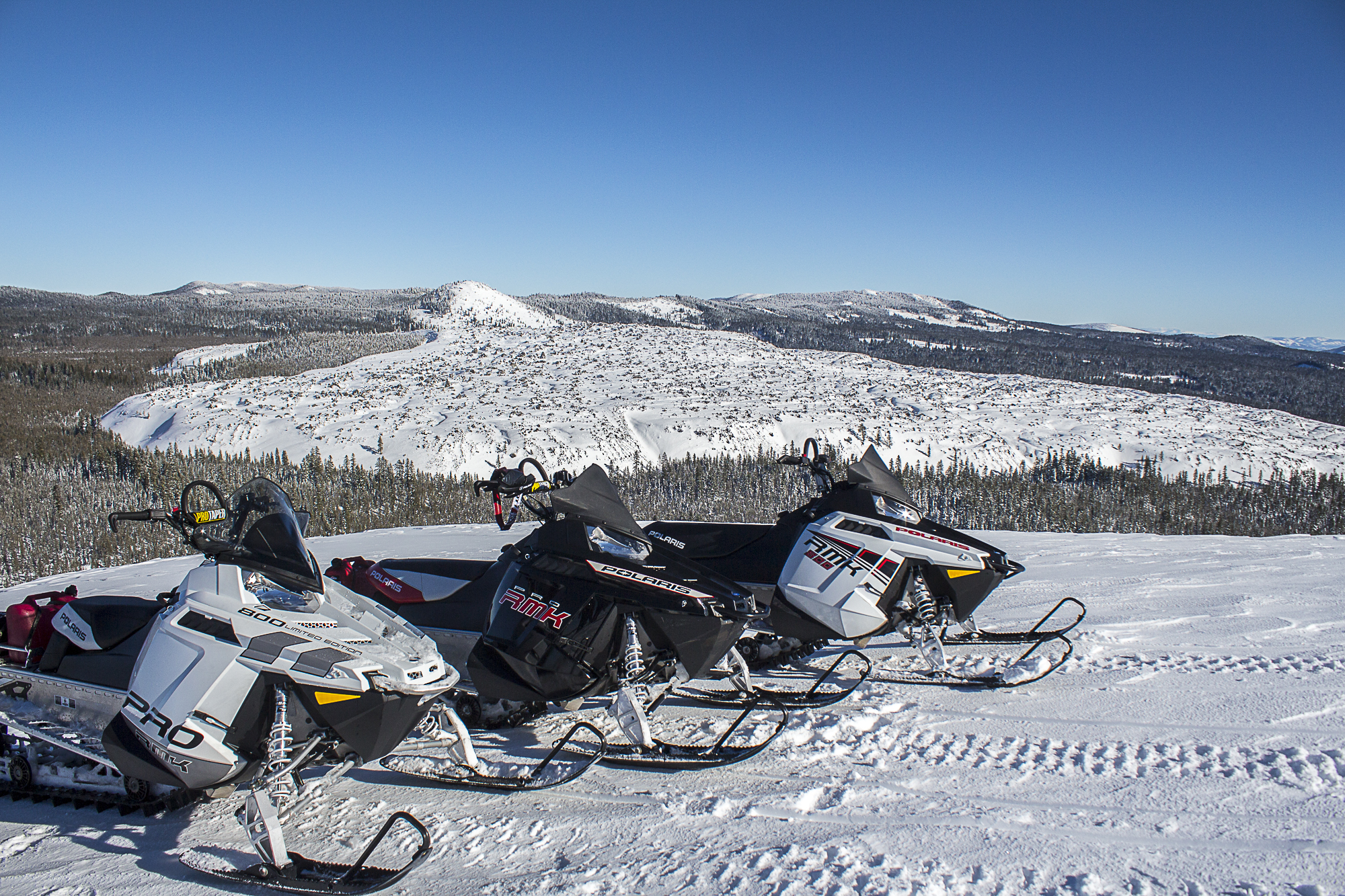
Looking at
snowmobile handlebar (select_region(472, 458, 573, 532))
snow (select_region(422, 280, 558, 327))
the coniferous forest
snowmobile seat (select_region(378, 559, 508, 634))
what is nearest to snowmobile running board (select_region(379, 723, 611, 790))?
snowmobile seat (select_region(378, 559, 508, 634))

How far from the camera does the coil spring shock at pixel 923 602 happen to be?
478 cm

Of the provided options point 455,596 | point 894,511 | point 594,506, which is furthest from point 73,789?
point 894,511

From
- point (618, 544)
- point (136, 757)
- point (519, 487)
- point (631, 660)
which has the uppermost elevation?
point (519, 487)

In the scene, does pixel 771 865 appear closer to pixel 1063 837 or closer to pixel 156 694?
pixel 1063 837

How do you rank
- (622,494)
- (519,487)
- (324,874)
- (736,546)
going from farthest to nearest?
1. (622,494)
2. (736,546)
3. (519,487)
4. (324,874)

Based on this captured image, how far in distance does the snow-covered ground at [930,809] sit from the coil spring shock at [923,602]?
1.50 ft

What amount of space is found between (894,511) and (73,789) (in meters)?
5.00

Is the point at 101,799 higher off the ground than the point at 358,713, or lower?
lower

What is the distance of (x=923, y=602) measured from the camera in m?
4.79

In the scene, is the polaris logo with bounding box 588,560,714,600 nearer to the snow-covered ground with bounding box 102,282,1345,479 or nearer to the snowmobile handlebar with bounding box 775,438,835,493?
the snowmobile handlebar with bounding box 775,438,835,493

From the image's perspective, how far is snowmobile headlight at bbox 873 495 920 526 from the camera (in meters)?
5.05

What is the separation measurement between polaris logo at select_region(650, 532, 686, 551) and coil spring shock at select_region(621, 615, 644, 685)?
3.90ft

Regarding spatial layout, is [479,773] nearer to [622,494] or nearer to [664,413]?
[622,494]

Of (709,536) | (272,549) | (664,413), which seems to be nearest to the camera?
(272,549)
